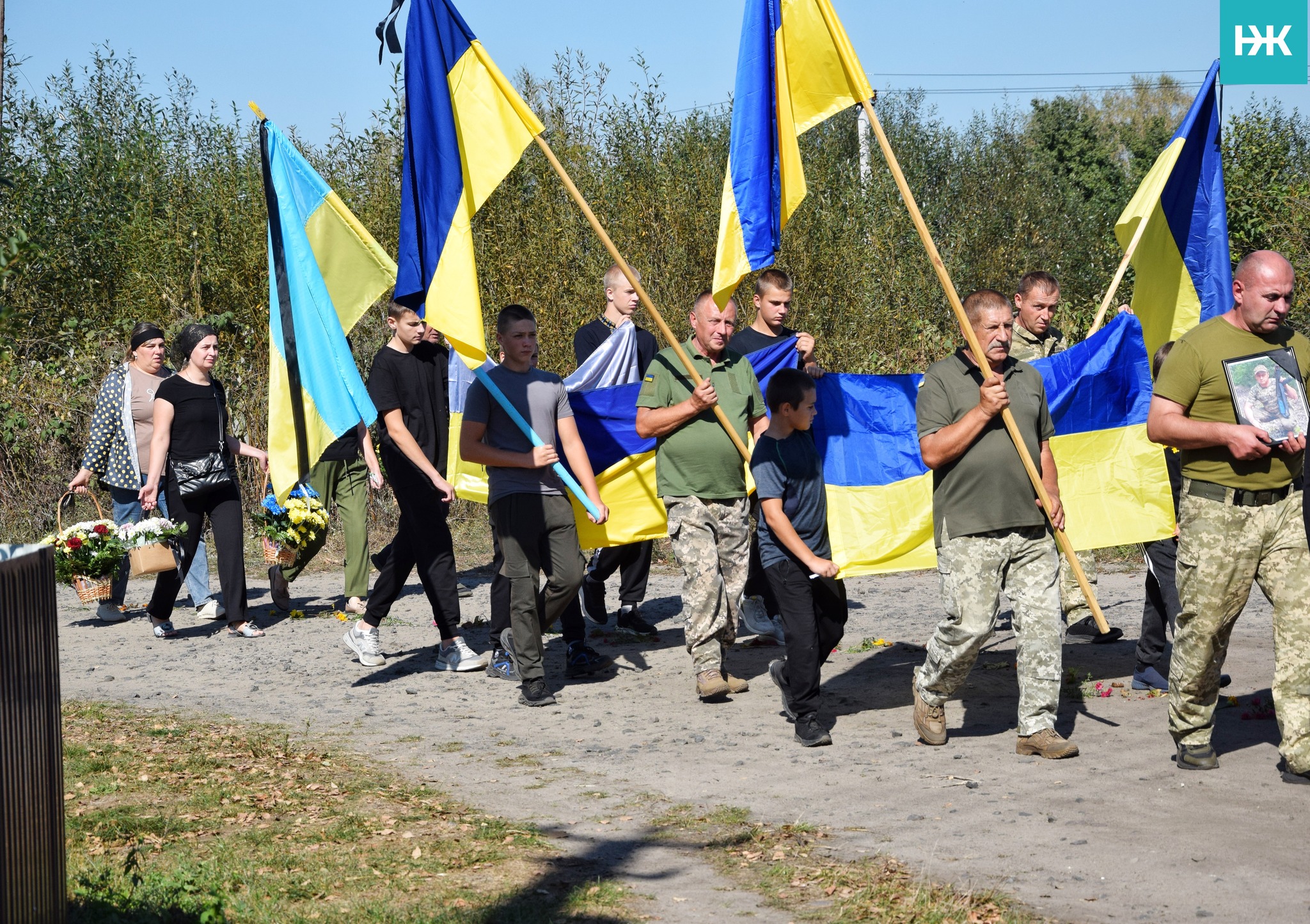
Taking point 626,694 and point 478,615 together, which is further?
point 478,615

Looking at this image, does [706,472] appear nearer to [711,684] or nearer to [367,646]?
[711,684]

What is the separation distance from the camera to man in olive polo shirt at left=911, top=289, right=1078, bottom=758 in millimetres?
5898

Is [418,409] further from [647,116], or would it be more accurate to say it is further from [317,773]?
[647,116]

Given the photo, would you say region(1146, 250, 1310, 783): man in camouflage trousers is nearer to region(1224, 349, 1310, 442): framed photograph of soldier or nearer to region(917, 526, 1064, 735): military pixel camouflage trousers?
region(1224, 349, 1310, 442): framed photograph of soldier

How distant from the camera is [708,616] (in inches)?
282

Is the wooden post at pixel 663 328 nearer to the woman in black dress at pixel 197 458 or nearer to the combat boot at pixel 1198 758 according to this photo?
the combat boot at pixel 1198 758

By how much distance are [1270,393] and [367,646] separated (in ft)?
18.1

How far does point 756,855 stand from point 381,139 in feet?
46.0

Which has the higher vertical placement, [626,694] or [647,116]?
[647,116]

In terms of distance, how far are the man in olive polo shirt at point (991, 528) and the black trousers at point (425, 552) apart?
332 cm

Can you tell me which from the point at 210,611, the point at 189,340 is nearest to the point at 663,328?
the point at 189,340

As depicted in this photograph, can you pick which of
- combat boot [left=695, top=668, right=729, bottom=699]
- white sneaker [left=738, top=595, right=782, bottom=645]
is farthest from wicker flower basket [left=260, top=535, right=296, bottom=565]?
combat boot [left=695, top=668, right=729, bottom=699]

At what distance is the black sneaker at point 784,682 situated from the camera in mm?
6508

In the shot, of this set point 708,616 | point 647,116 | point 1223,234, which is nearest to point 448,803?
point 708,616
